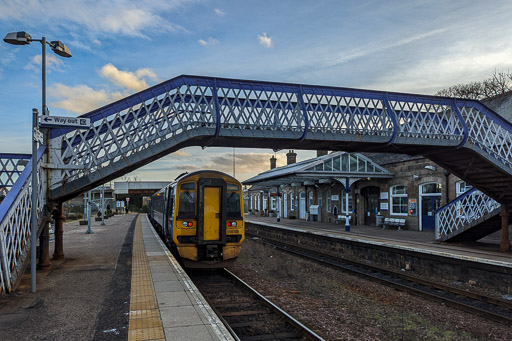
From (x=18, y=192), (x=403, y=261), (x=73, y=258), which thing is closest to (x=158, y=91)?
(x=18, y=192)

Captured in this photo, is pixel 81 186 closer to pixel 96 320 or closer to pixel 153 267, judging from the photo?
pixel 153 267

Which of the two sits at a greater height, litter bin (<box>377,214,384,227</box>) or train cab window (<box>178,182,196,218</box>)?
train cab window (<box>178,182,196,218</box>)

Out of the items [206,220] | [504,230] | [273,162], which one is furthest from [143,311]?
[273,162]

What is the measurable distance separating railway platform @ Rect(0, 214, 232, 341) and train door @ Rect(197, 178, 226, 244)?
1.23 metres

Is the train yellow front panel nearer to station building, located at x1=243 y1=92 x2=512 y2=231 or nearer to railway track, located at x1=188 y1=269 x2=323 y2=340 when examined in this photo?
railway track, located at x1=188 y1=269 x2=323 y2=340

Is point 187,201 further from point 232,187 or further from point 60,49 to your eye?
point 60,49

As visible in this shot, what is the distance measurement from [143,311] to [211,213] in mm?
4815

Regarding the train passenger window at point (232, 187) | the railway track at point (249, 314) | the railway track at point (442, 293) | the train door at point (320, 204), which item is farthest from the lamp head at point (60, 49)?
the train door at point (320, 204)

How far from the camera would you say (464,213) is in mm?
16609

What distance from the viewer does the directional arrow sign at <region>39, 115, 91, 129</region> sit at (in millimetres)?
8938

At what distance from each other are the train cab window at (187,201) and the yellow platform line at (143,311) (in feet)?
5.85

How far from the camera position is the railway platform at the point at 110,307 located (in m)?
5.65

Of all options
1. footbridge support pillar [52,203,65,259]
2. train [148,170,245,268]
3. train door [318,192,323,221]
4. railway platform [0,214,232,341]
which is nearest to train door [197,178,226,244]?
train [148,170,245,268]

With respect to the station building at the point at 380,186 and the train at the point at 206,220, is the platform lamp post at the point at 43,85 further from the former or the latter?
the station building at the point at 380,186
